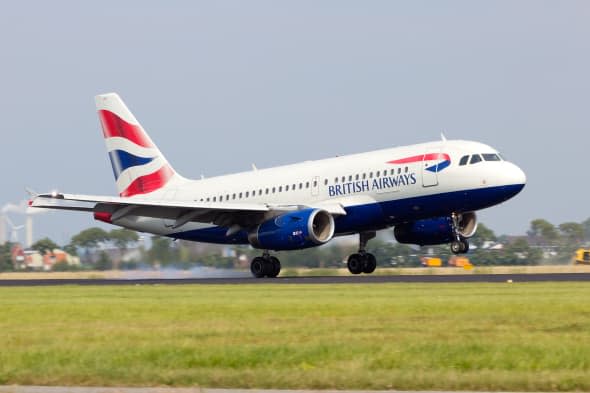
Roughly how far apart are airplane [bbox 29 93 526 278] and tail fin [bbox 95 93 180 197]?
209cm

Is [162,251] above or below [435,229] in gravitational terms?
above

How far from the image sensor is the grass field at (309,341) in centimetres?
1449

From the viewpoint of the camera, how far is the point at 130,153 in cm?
5209

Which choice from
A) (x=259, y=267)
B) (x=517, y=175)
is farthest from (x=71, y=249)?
(x=517, y=175)

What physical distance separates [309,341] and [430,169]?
23.8 m

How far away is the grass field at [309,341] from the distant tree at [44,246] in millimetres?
36773

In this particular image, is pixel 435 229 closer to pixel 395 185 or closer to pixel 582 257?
pixel 395 185

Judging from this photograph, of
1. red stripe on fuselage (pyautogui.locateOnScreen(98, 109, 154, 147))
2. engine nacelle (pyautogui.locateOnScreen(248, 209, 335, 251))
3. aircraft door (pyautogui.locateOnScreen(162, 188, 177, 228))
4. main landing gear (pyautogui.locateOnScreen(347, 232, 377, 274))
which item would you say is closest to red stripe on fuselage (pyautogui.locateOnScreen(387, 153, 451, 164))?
engine nacelle (pyautogui.locateOnScreen(248, 209, 335, 251))

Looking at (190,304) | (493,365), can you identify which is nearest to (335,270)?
(190,304)

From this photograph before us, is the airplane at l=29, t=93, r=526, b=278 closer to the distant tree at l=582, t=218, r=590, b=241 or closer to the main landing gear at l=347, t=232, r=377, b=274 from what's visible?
the main landing gear at l=347, t=232, r=377, b=274

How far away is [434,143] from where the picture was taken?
140 feet

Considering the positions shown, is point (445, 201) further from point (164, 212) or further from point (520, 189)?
point (164, 212)

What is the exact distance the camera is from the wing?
43156 millimetres

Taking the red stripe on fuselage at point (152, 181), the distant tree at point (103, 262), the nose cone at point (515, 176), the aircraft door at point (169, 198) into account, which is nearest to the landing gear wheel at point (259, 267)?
the aircraft door at point (169, 198)
